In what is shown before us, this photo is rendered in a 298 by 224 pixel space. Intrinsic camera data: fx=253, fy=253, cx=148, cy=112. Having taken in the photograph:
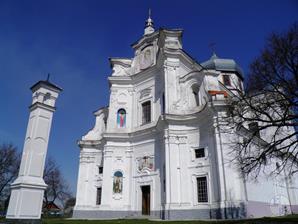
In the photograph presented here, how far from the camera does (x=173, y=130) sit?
19984 mm

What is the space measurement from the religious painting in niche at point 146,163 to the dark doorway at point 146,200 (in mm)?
1503

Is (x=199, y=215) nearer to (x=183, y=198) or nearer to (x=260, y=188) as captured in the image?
(x=183, y=198)

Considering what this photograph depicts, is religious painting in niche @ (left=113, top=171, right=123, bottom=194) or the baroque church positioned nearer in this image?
the baroque church

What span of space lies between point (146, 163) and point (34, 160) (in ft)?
46.5

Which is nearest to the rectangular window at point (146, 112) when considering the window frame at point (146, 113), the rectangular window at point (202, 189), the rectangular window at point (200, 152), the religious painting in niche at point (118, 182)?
the window frame at point (146, 113)

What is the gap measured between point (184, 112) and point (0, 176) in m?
23.7

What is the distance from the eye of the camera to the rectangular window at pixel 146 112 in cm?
2421

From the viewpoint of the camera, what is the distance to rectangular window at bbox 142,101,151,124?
24.2m

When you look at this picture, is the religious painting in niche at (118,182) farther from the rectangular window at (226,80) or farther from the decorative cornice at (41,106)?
the rectangular window at (226,80)

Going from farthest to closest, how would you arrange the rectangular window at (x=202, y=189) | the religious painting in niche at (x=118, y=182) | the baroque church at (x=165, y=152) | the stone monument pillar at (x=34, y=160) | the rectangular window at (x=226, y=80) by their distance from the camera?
the rectangular window at (x=226, y=80) → the religious painting in niche at (x=118, y=182) → the rectangular window at (x=202, y=189) → the baroque church at (x=165, y=152) → the stone monument pillar at (x=34, y=160)

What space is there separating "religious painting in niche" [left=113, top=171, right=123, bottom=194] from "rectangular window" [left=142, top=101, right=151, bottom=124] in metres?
5.36

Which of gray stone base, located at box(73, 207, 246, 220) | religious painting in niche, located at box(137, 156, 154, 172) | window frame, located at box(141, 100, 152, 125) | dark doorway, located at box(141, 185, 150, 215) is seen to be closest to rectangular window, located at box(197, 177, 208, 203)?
gray stone base, located at box(73, 207, 246, 220)

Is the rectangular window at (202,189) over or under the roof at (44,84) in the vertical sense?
under

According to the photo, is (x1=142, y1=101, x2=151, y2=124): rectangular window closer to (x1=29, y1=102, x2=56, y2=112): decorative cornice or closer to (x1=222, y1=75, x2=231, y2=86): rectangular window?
(x1=222, y1=75, x2=231, y2=86): rectangular window
